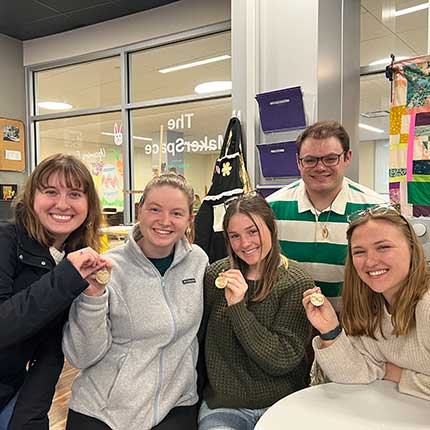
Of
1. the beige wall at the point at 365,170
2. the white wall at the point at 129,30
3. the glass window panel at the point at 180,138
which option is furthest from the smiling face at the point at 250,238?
the white wall at the point at 129,30

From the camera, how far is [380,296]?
59.2 inches

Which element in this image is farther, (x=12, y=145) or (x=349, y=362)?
(x=12, y=145)

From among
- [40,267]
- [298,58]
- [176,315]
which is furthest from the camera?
[298,58]

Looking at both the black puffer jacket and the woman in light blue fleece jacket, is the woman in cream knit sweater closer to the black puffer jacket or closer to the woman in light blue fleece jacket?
the woman in light blue fleece jacket

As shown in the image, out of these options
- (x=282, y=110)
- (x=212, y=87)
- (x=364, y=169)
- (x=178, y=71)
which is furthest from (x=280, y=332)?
(x=178, y=71)

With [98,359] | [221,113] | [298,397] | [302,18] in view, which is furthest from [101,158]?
[298,397]

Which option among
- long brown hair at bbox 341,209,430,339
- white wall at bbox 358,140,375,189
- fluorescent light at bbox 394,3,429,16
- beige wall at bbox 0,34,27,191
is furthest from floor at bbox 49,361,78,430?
fluorescent light at bbox 394,3,429,16

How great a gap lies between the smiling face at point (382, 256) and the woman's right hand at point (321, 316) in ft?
0.50

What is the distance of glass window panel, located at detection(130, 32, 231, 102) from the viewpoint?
14.7 feet

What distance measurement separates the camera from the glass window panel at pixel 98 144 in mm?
5133

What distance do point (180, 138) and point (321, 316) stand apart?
3475 millimetres

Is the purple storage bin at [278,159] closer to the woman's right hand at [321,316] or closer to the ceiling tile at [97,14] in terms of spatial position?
the woman's right hand at [321,316]

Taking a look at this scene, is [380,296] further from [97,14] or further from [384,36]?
[97,14]

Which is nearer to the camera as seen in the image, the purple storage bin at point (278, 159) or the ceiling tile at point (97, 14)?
the purple storage bin at point (278, 159)
